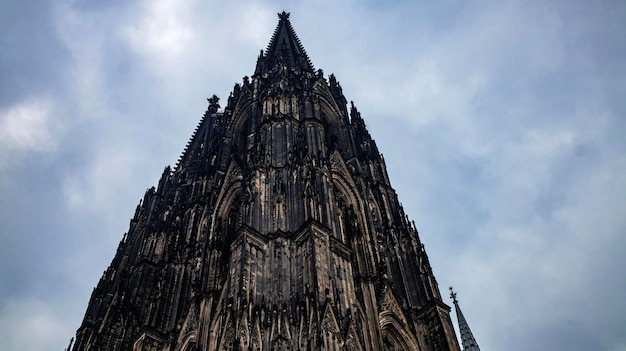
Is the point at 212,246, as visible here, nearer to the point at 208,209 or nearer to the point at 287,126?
the point at 208,209

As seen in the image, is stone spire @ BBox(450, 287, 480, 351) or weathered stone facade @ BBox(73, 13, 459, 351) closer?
weathered stone facade @ BBox(73, 13, 459, 351)

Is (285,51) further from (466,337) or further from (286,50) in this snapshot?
(466,337)

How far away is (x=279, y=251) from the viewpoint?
1836cm

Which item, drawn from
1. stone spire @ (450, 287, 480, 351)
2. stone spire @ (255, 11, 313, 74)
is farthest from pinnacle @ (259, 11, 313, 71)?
stone spire @ (450, 287, 480, 351)

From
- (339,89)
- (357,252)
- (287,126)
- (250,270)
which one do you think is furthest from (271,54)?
(250,270)

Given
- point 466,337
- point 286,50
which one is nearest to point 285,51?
point 286,50

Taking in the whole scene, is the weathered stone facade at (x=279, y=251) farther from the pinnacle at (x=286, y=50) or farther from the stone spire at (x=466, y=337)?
the stone spire at (x=466, y=337)

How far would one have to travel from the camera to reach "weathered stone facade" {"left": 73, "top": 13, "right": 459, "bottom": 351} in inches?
651

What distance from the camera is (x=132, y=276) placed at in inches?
1165

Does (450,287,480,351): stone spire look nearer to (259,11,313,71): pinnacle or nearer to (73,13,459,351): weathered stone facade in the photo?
(73,13,459,351): weathered stone facade

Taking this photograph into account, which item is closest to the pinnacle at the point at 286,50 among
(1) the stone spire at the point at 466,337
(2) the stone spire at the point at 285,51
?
(2) the stone spire at the point at 285,51

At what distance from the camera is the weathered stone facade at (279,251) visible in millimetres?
16531

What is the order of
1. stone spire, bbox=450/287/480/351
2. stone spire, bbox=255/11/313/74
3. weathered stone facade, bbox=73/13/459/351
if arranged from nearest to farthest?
weathered stone facade, bbox=73/13/459/351
stone spire, bbox=450/287/480/351
stone spire, bbox=255/11/313/74

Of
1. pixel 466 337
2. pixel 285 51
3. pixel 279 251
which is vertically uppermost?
pixel 285 51
